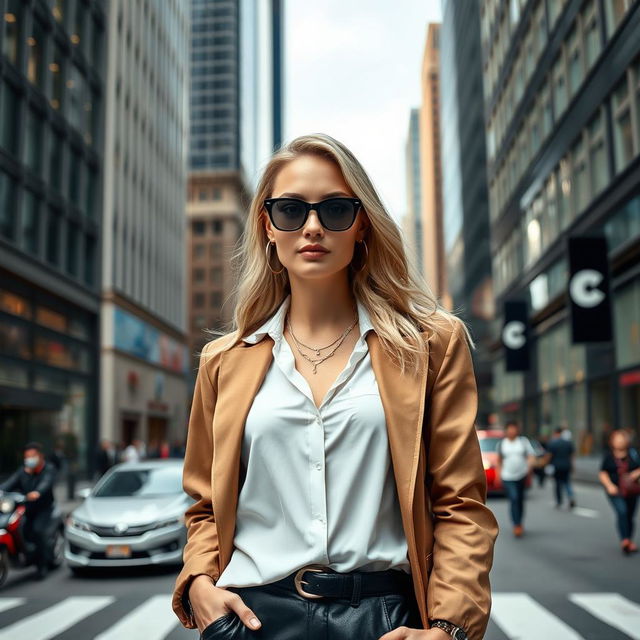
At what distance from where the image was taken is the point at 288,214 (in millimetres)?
2340

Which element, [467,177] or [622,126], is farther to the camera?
[467,177]

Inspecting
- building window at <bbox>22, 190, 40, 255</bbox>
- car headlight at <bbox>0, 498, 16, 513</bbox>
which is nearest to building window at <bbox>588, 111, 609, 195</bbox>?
building window at <bbox>22, 190, 40, 255</bbox>

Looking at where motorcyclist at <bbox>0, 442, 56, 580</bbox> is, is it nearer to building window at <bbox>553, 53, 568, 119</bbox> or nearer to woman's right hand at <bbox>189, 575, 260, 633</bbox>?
woman's right hand at <bbox>189, 575, 260, 633</bbox>

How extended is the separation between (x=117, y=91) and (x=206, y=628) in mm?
41407

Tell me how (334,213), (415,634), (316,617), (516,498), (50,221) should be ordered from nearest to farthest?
(415,634) → (316,617) → (334,213) → (516,498) → (50,221)

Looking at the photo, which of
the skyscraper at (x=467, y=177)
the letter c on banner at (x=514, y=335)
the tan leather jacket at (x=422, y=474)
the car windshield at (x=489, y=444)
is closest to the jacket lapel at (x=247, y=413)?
the tan leather jacket at (x=422, y=474)

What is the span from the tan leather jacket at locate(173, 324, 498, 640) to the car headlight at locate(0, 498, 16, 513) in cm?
920

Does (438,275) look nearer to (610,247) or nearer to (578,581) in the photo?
(610,247)

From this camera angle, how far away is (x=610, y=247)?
27359 millimetres

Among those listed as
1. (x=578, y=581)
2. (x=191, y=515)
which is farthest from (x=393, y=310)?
(x=578, y=581)

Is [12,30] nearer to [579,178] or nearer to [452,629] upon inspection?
[579,178]

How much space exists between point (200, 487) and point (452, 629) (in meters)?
0.82

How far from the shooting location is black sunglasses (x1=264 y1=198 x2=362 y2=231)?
2.30 m

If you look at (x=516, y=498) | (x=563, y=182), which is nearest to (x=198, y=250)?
(x=563, y=182)
